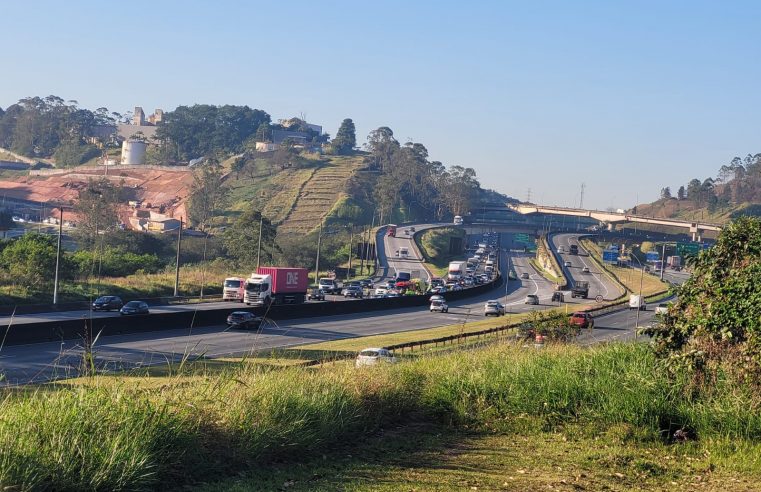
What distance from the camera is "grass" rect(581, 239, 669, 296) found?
107 metres

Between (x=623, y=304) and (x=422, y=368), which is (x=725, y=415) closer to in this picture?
(x=422, y=368)

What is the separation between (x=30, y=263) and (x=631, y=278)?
8447cm

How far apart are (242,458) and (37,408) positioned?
2.34 meters

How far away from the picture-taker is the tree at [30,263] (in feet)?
214

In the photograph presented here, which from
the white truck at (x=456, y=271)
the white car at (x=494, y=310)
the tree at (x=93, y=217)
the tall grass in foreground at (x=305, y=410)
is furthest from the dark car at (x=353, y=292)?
the tall grass in foreground at (x=305, y=410)

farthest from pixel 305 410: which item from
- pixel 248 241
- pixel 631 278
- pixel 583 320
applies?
pixel 631 278

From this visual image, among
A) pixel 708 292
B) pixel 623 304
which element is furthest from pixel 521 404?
pixel 623 304

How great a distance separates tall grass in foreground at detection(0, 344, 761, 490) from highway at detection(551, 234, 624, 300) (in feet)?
267

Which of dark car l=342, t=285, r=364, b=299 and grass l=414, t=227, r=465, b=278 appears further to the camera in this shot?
grass l=414, t=227, r=465, b=278

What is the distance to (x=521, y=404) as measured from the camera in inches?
545

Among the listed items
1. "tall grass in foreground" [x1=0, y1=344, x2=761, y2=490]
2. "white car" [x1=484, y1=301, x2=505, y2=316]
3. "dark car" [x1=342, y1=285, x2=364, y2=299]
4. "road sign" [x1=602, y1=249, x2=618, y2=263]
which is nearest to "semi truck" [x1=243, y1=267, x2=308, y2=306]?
"dark car" [x1=342, y1=285, x2=364, y2=299]

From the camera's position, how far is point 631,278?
12681cm

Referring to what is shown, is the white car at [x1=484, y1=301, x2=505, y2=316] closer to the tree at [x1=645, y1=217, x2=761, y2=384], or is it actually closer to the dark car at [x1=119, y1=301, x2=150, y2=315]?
the dark car at [x1=119, y1=301, x2=150, y2=315]

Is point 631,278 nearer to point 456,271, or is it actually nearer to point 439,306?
point 456,271
